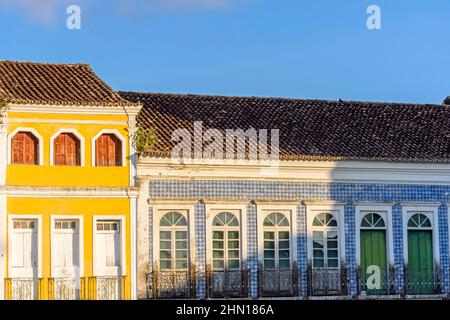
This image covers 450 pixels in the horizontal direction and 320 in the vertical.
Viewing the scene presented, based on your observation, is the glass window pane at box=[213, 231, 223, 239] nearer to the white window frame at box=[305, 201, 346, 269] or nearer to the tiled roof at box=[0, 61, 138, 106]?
the white window frame at box=[305, 201, 346, 269]

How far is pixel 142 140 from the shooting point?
117ft

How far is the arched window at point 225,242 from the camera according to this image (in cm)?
3662

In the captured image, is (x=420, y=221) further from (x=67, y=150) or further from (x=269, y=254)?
(x=67, y=150)

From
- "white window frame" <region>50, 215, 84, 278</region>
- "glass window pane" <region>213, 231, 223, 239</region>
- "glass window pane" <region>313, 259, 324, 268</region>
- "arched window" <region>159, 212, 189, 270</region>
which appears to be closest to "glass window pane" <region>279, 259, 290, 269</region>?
"glass window pane" <region>313, 259, 324, 268</region>

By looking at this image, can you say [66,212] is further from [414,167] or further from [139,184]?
[414,167]

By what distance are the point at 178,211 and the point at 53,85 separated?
4445mm

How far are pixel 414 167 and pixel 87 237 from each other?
29.5 feet

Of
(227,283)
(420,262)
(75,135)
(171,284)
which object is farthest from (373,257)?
(75,135)

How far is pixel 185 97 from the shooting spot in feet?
131

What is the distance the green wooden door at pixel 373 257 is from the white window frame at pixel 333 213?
2.09 feet

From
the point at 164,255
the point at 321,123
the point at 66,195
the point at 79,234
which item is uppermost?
A: the point at 321,123

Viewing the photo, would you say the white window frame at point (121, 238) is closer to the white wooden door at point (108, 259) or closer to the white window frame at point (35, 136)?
the white wooden door at point (108, 259)
